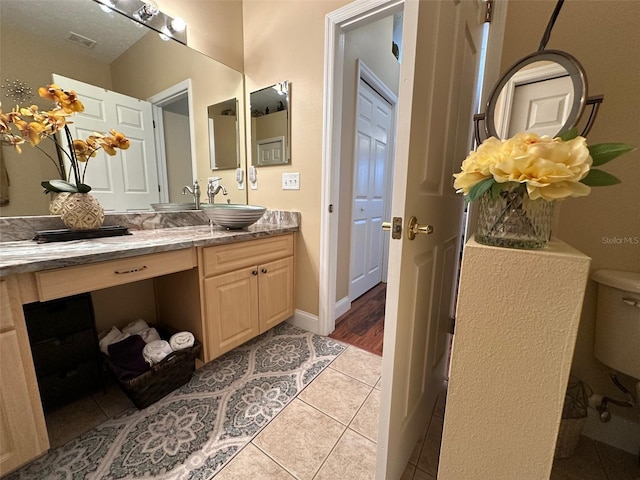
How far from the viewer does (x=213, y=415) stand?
1.13 meters

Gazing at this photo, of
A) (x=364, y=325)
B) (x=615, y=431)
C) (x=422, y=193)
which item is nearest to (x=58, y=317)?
(x=422, y=193)

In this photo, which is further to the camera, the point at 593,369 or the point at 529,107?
the point at 593,369

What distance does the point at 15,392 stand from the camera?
79cm

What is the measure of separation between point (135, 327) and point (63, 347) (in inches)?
12.3

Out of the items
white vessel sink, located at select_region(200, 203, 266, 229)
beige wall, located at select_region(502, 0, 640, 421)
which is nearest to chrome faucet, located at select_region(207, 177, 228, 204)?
white vessel sink, located at select_region(200, 203, 266, 229)

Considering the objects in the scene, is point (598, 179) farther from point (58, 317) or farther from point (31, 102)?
point (31, 102)

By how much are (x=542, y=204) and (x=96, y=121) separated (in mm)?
1880

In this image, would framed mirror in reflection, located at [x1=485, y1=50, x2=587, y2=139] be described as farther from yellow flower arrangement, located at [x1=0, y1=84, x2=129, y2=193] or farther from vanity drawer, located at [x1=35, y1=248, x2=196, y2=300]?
yellow flower arrangement, located at [x1=0, y1=84, x2=129, y2=193]

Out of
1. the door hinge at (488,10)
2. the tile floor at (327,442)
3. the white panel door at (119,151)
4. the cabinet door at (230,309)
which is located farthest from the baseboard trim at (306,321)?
the door hinge at (488,10)

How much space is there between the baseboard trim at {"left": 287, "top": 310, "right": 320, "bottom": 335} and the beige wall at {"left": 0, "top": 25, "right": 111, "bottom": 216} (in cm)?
150

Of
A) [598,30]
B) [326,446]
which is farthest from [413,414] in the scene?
[598,30]

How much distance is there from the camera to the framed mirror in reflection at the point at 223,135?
1.86 meters

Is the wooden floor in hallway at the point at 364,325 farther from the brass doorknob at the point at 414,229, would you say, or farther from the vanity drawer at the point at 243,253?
the brass doorknob at the point at 414,229

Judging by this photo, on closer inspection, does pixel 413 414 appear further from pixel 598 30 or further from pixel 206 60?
pixel 206 60
